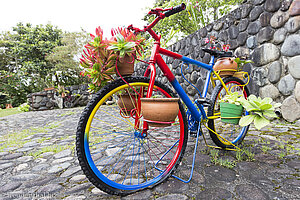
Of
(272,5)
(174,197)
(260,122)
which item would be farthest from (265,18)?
(174,197)

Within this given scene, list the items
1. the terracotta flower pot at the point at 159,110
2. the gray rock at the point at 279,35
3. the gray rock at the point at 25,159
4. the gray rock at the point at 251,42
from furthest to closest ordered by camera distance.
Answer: the gray rock at the point at 251,42, the gray rock at the point at 279,35, the gray rock at the point at 25,159, the terracotta flower pot at the point at 159,110

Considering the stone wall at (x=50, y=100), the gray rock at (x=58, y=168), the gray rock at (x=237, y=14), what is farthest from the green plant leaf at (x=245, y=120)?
the stone wall at (x=50, y=100)

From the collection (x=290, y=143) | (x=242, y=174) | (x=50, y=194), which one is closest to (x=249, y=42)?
(x=290, y=143)

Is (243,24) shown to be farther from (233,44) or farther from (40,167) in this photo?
(40,167)

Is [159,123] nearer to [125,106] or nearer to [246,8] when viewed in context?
[125,106]

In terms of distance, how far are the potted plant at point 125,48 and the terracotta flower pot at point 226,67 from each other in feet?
3.60

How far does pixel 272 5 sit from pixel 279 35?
0.51 meters

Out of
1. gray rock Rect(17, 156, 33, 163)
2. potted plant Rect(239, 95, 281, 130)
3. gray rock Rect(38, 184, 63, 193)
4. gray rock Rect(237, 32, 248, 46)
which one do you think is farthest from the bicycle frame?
gray rock Rect(237, 32, 248, 46)

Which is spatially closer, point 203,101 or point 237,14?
point 203,101

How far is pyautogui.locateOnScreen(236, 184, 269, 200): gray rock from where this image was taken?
41.1 inches

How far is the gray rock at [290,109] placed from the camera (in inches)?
98.4

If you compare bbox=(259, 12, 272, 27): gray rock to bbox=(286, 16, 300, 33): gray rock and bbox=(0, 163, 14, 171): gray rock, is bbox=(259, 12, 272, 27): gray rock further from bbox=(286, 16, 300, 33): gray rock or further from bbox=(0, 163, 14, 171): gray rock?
bbox=(0, 163, 14, 171): gray rock

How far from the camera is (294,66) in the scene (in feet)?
8.13

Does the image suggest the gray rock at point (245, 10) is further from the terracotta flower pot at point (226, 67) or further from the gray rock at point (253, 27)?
the terracotta flower pot at point (226, 67)
